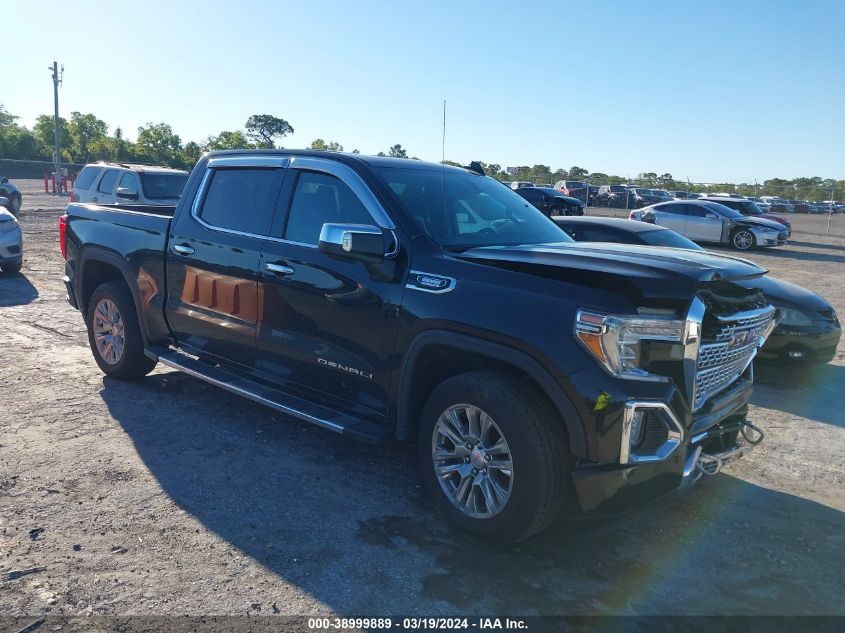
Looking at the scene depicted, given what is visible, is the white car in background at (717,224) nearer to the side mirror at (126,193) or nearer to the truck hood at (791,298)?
the truck hood at (791,298)

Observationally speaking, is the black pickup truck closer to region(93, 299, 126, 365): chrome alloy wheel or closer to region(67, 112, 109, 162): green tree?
region(93, 299, 126, 365): chrome alloy wheel

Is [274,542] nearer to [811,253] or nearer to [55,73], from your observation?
[811,253]

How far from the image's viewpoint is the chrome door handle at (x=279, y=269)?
4.52 metres

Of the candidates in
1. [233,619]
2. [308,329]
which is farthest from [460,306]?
[233,619]

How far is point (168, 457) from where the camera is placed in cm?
466

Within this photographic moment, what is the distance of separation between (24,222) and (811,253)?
24375 mm

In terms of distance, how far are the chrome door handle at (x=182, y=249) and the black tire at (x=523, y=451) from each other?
2.59 m

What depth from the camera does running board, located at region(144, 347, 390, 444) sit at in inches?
160

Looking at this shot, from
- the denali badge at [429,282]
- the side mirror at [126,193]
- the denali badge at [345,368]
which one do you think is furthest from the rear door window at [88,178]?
the denali badge at [429,282]

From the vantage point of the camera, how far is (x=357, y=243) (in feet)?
12.6

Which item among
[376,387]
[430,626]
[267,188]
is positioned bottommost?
[430,626]

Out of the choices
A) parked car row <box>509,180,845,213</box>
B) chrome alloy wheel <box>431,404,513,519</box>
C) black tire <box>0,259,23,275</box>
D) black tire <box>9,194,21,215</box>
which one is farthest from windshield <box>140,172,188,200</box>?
parked car row <box>509,180,845,213</box>

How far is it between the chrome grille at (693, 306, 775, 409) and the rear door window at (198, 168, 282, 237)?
9.30 ft

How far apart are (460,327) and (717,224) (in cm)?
2077
